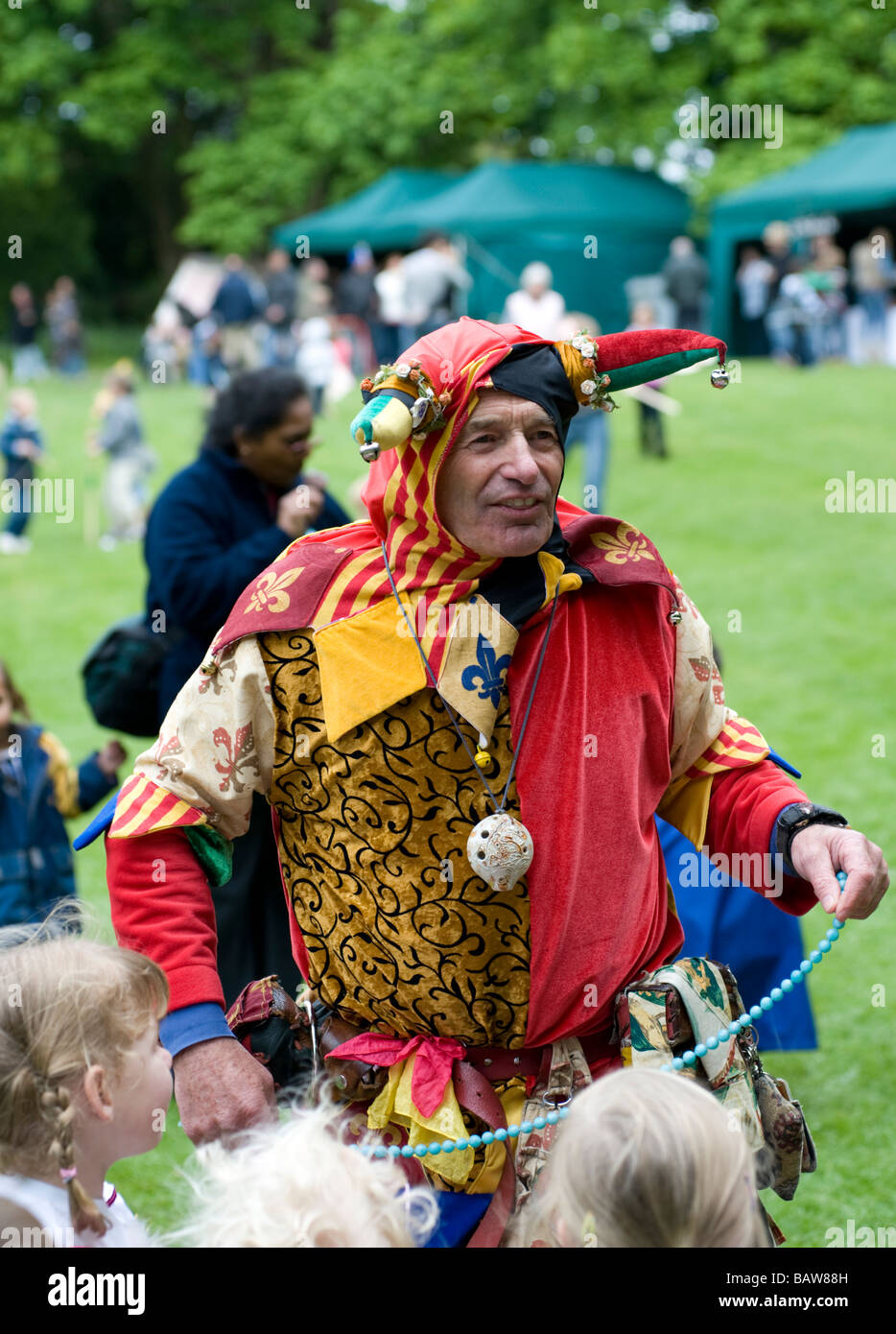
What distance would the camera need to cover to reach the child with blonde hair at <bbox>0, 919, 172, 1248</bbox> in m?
1.95

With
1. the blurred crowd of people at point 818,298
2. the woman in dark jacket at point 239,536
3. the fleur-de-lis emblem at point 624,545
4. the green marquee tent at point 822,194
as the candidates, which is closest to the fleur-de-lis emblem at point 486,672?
the fleur-de-lis emblem at point 624,545

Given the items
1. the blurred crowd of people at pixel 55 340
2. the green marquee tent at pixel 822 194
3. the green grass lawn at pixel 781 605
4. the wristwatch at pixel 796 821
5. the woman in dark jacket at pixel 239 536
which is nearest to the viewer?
the wristwatch at pixel 796 821

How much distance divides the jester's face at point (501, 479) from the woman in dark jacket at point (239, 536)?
177 centimetres

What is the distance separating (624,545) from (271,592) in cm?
56

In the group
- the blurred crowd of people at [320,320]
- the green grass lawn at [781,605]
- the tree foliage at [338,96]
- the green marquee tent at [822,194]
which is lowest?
the green grass lawn at [781,605]

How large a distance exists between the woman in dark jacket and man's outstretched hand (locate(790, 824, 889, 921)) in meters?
1.84

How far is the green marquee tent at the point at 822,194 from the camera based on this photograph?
63.9ft

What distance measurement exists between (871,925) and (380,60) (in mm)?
26873

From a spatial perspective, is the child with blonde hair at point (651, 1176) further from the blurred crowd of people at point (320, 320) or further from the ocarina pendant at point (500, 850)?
the blurred crowd of people at point (320, 320)

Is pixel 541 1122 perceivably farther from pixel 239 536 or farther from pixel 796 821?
pixel 239 536

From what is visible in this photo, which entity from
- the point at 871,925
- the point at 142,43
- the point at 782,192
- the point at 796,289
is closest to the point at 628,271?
the point at 782,192

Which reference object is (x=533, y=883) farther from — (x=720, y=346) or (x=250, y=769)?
(x=720, y=346)

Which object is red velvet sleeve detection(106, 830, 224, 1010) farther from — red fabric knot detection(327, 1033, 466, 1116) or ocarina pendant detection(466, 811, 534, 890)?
ocarina pendant detection(466, 811, 534, 890)

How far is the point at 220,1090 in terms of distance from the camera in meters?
2.14
